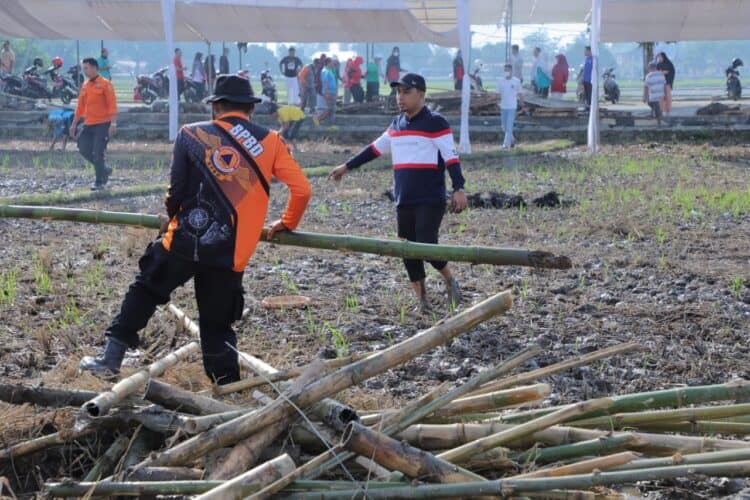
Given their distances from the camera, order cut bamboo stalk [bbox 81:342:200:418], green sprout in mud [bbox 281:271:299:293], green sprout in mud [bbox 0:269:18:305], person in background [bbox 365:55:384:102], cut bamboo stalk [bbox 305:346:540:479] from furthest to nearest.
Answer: person in background [bbox 365:55:384:102]
green sprout in mud [bbox 281:271:299:293]
green sprout in mud [bbox 0:269:18:305]
cut bamboo stalk [bbox 81:342:200:418]
cut bamboo stalk [bbox 305:346:540:479]

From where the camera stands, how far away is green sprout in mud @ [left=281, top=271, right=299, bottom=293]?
346 inches

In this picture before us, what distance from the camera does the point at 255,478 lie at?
375 cm

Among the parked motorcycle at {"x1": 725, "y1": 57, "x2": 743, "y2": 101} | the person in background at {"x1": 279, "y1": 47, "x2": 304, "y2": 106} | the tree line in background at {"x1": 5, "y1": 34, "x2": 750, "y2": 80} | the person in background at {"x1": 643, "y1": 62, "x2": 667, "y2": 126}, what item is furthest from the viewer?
the tree line in background at {"x1": 5, "y1": 34, "x2": 750, "y2": 80}

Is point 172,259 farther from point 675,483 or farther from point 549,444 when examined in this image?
point 675,483

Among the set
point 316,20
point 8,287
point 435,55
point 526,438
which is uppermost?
point 435,55

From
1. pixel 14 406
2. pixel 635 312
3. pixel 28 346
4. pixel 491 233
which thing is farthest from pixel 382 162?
pixel 14 406

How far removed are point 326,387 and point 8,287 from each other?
15.6 ft

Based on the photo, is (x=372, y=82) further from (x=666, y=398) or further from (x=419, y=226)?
(x=666, y=398)

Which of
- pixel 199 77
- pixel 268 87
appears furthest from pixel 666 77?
pixel 199 77

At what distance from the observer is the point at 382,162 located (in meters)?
19.9

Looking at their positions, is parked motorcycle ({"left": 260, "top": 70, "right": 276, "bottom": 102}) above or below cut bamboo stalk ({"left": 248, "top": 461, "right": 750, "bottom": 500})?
above

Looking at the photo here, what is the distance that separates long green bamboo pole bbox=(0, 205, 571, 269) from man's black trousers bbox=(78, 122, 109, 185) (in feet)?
29.1

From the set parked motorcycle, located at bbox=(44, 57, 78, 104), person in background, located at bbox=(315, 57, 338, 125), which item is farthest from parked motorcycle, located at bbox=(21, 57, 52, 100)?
person in background, located at bbox=(315, 57, 338, 125)

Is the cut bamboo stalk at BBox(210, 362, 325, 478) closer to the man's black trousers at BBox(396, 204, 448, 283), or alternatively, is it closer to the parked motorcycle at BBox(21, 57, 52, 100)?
the man's black trousers at BBox(396, 204, 448, 283)
